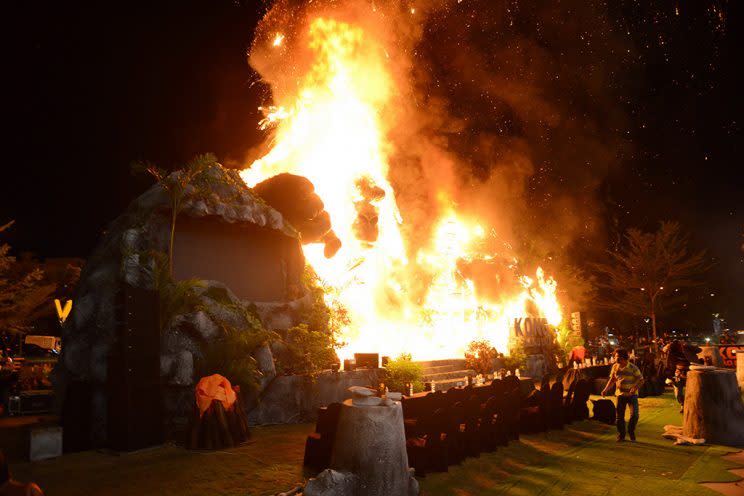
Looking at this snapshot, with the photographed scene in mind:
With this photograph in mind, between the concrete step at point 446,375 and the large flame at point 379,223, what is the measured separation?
9.54 ft

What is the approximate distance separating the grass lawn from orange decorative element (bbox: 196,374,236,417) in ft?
3.09

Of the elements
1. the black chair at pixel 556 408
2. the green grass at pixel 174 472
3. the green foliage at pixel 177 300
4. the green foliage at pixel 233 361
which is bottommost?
the green grass at pixel 174 472

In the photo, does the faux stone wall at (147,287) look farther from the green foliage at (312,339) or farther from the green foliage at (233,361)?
the green foliage at (312,339)

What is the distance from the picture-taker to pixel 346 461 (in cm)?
577

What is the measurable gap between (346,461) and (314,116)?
22181 mm

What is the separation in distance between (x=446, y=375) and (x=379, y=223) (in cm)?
981

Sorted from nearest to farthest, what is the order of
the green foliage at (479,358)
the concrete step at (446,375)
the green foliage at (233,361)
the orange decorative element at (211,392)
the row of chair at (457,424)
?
the row of chair at (457,424), the orange decorative element at (211,392), the green foliage at (233,361), the concrete step at (446,375), the green foliage at (479,358)

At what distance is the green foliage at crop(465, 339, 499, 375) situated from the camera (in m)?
21.2

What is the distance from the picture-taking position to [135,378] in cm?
998

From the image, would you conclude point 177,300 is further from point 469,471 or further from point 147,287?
point 469,471

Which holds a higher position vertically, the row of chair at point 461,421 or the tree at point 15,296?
the tree at point 15,296

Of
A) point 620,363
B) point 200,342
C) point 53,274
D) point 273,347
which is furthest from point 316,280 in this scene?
point 53,274

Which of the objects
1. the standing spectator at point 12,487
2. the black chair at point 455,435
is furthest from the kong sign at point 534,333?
the standing spectator at point 12,487

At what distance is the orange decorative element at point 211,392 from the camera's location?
10000mm
